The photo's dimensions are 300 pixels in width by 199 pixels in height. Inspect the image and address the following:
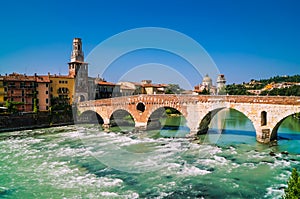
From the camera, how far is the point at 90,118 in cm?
4528

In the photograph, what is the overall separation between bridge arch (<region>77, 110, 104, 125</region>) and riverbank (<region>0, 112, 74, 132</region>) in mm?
1666

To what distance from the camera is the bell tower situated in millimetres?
48375

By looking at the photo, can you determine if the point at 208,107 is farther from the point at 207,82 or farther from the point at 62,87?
the point at 207,82

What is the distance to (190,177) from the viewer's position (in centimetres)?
1634

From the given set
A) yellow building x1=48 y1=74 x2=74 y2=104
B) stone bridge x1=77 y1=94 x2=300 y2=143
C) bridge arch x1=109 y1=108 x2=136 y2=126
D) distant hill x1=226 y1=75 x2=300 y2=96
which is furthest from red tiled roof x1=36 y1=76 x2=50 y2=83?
distant hill x1=226 y1=75 x2=300 y2=96

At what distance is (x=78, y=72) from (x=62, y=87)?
4.85 metres

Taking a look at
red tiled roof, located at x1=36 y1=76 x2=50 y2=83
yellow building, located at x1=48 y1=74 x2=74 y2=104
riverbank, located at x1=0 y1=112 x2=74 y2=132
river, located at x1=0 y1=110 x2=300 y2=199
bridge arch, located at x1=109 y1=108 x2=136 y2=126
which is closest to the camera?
river, located at x1=0 y1=110 x2=300 y2=199

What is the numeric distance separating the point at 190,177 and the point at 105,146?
37.5 feet

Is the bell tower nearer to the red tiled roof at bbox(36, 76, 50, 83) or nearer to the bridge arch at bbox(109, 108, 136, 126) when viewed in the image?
the red tiled roof at bbox(36, 76, 50, 83)

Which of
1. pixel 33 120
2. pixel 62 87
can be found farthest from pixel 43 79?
pixel 33 120

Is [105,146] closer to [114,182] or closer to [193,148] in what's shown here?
[193,148]

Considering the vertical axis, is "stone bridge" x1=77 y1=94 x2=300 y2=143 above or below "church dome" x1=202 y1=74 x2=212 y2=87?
below

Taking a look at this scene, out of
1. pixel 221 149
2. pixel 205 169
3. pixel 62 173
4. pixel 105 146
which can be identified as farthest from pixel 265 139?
pixel 62 173

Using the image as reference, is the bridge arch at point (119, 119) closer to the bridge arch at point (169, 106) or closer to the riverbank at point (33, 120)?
the riverbank at point (33, 120)
